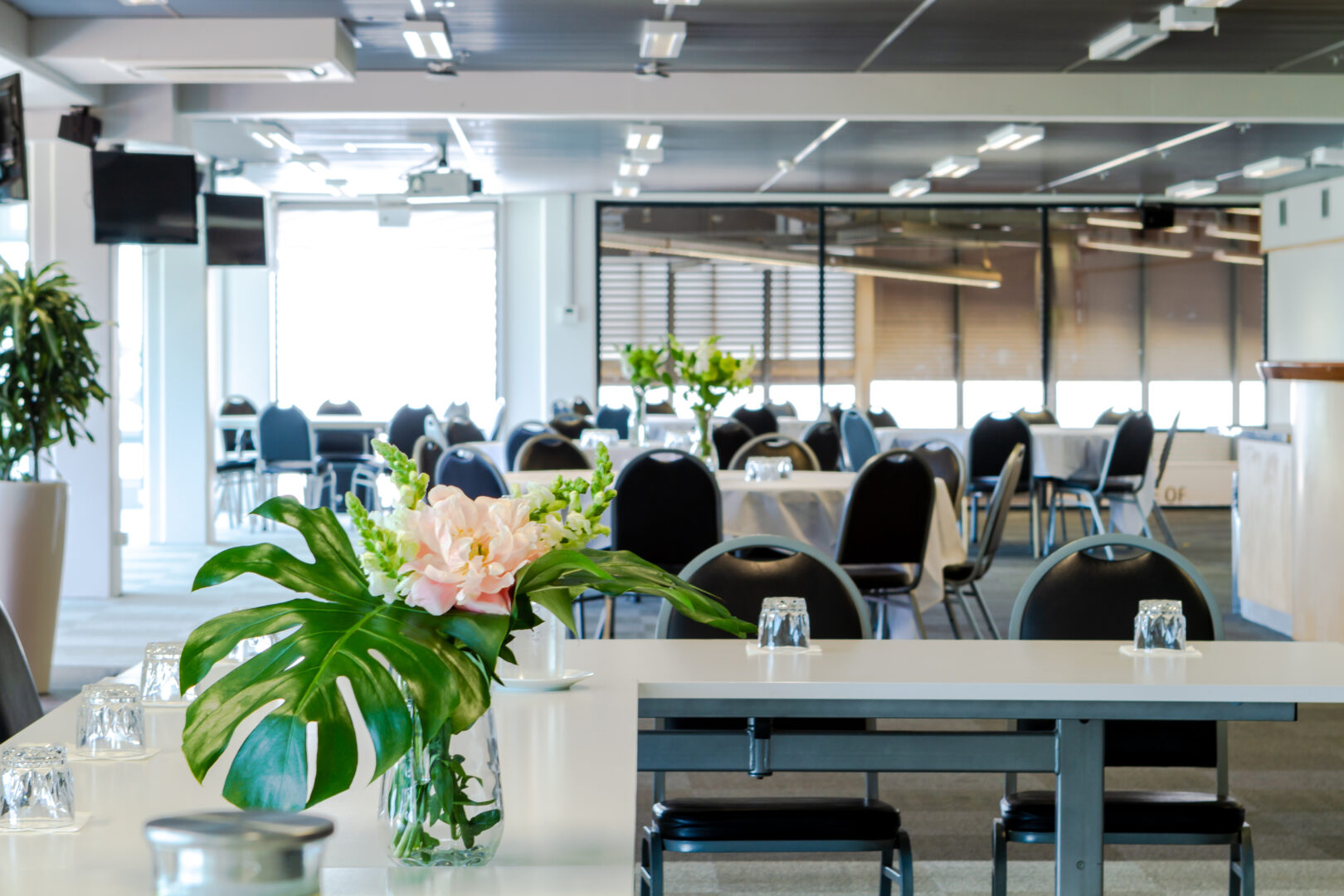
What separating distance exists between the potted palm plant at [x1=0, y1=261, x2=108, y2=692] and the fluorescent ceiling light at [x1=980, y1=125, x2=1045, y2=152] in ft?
20.8

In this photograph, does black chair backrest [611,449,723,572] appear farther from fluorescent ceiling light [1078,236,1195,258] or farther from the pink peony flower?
fluorescent ceiling light [1078,236,1195,258]

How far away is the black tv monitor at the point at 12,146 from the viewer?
6195mm

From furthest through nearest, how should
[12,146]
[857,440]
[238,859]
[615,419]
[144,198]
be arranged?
[615,419], [857,440], [144,198], [12,146], [238,859]

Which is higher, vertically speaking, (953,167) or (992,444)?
(953,167)

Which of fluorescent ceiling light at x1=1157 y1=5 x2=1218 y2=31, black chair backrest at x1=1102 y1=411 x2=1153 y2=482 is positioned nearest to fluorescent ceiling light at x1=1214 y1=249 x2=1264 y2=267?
black chair backrest at x1=1102 y1=411 x2=1153 y2=482

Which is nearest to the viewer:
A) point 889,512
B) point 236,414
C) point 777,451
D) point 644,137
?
point 889,512

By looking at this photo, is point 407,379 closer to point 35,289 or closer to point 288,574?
point 35,289

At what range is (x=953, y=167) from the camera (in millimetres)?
11062

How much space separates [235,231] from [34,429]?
479 cm

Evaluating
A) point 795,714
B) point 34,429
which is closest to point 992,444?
point 34,429

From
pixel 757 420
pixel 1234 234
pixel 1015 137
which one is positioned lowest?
pixel 757 420

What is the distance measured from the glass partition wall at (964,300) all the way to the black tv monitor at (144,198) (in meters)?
5.87

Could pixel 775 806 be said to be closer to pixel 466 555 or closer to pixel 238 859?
pixel 466 555

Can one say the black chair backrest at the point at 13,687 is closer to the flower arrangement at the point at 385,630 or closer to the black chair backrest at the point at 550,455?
the flower arrangement at the point at 385,630
